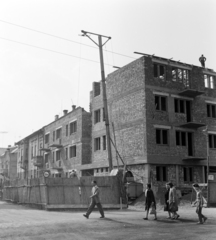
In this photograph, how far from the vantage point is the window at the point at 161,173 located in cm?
2811

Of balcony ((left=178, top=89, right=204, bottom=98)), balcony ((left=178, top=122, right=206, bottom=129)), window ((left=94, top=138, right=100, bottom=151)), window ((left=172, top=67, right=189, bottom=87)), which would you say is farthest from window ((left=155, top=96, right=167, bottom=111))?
window ((left=94, top=138, right=100, bottom=151))

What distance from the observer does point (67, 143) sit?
39.7 metres

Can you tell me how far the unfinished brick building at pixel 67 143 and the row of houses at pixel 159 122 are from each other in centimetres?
171

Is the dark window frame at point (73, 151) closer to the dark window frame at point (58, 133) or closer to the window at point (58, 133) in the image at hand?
the dark window frame at point (58, 133)

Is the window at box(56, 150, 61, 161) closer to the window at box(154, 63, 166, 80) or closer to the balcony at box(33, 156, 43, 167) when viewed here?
the balcony at box(33, 156, 43, 167)

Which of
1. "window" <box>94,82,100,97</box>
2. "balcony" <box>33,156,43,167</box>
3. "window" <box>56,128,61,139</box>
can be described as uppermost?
"window" <box>94,82,100,97</box>

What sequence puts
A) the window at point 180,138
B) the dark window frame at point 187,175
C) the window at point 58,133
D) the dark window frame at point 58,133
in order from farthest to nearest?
1. the window at point 58,133
2. the dark window frame at point 58,133
3. the window at point 180,138
4. the dark window frame at point 187,175

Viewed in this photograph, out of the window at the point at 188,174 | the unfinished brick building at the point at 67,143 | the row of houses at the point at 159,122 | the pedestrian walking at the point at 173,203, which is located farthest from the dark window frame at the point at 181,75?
the pedestrian walking at the point at 173,203

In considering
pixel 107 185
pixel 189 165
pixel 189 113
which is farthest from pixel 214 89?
pixel 107 185

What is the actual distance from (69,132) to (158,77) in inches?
556

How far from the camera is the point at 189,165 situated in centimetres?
2942

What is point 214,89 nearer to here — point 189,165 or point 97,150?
point 189,165

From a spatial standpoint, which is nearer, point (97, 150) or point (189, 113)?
point (189, 113)

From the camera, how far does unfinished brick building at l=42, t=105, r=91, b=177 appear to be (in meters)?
36.5
